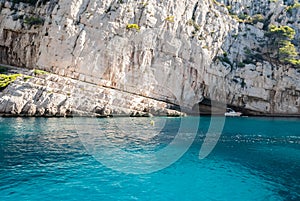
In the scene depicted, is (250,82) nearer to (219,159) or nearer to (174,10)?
(174,10)

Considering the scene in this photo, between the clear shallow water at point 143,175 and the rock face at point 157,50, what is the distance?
2148 cm

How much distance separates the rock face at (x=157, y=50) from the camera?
47.1m

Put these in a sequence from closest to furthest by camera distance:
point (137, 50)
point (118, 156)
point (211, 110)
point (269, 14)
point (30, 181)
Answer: point (30, 181)
point (118, 156)
point (137, 50)
point (211, 110)
point (269, 14)

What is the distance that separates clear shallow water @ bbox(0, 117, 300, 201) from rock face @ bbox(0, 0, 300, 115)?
21475 millimetres

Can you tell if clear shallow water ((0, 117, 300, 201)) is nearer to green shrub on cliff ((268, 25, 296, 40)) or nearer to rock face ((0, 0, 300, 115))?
rock face ((0, 0, 300, 115))

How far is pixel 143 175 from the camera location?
15203 millimetres

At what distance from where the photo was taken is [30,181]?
1341 centimetres

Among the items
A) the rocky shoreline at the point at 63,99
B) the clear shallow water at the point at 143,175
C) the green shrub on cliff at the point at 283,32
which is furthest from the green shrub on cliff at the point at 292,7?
the clear shallow water at the point at 143,175

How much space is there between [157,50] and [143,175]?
39277 millimetres

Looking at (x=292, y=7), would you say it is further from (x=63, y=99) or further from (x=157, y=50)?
(x=63, y=99)

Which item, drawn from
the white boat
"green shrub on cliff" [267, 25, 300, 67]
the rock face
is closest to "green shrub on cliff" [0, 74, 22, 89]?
the rock face

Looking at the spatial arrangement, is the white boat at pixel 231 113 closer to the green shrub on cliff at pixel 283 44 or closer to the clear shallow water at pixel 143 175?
the green shrub on cliff at pixel 283 44

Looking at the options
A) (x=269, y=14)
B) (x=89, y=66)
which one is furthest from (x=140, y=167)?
(x=269, y=14)

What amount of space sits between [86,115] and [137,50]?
16.3 m
